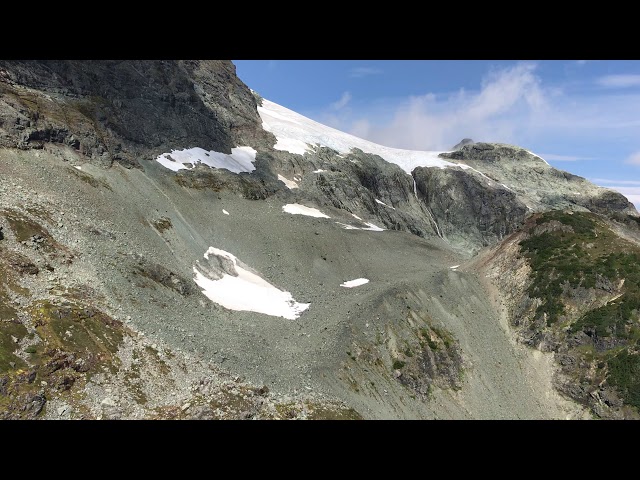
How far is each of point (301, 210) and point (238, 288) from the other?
30.5m

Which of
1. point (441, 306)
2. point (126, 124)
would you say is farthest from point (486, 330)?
point (126, 124)

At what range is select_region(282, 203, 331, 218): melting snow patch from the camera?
77.3 metres

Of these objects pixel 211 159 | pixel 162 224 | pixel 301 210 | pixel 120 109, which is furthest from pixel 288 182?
pixel 162 224

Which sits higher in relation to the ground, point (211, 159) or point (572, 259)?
point (572, 259)

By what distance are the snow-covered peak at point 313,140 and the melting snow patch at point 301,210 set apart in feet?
83.3

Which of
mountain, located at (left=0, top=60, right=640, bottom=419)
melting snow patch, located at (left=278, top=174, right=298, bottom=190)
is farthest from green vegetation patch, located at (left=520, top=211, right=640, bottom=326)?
melting snow patch, located at (left=278, top=174, right=298, bottom=190)

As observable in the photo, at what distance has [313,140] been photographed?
388 ft

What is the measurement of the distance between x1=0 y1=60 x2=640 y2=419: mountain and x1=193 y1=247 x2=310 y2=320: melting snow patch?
29 centimetres

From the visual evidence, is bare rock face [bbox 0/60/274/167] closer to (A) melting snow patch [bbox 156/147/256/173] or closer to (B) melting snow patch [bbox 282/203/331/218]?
(A) melting snow patch [bbox 156/147/256/173]

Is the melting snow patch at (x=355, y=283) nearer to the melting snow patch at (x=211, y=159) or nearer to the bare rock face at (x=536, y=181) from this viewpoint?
the melting snow patch at (x=211, y=159)

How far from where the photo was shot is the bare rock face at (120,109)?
5353 centimetres

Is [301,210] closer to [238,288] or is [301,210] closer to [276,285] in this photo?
[276,285]

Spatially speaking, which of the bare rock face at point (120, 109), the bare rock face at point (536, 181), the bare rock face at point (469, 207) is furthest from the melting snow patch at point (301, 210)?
the bare rock face at point (536, 181)
